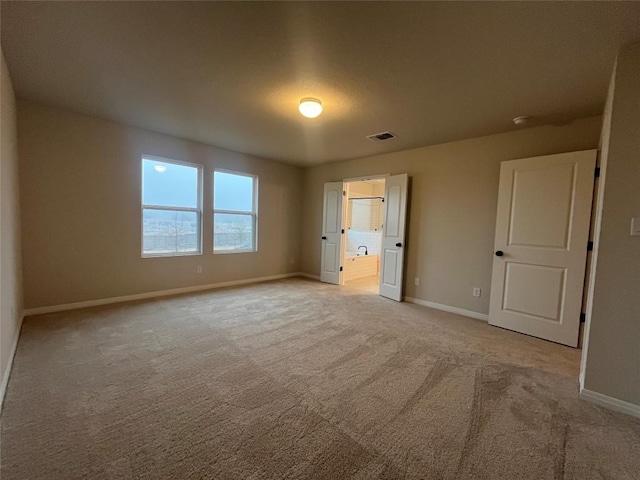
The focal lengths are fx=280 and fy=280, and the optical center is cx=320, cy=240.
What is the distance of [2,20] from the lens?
1.81 metres

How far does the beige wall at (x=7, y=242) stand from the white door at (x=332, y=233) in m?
4.33

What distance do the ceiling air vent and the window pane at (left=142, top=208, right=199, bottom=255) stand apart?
121 inches

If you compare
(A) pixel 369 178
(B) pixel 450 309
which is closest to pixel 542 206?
(B) pixel 450 309

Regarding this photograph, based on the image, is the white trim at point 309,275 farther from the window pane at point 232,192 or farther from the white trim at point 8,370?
the white trim at point 8,370

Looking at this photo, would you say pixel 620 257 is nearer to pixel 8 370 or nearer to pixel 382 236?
pixel 382 236

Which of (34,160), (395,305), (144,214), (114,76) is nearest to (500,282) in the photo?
(395,305)

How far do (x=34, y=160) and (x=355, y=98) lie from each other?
3705mm

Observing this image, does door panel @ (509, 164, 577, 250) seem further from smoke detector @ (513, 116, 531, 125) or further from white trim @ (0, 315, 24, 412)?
white trim @ (0, 315, 24, 412)

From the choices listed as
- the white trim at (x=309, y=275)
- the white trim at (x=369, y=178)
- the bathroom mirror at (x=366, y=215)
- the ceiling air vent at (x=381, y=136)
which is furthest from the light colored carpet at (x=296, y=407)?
the bathroom mirror at (x=366, y=215)

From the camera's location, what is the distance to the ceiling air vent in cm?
379

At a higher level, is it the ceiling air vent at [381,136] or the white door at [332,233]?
the ceiling air vent at [381,136]

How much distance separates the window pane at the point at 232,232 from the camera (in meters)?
4.99

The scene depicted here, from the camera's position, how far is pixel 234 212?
5176 millimetres

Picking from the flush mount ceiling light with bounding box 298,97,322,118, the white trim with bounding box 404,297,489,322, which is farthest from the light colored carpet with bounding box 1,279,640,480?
the flush mount ceiling light with bounding box 298,97,322,118
